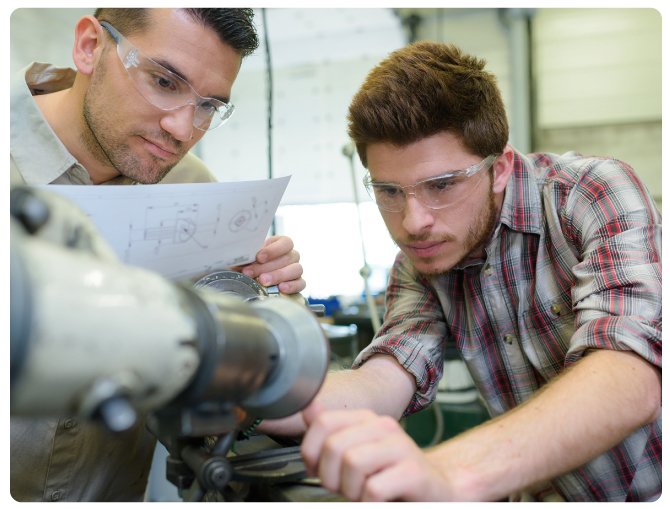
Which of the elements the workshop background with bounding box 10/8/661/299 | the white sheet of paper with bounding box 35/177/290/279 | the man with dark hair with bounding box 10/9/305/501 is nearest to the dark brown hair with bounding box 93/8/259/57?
the man with dark hair with bounding box 10/9/305/501

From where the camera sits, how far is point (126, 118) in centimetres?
122

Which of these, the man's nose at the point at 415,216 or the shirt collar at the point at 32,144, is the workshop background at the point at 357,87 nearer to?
the man's nose at the point at 415,216

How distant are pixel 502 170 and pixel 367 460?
94cm

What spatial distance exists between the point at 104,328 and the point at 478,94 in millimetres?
1085

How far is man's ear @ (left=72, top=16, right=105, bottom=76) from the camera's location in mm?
1248

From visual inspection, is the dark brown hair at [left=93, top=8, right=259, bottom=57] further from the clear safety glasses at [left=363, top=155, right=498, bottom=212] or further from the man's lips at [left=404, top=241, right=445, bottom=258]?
the man's lips at [left=404, top=241, right=445, bottom=258]

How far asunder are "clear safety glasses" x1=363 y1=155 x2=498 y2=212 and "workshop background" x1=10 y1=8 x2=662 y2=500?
2.45 metres

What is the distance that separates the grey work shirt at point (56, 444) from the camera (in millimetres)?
1028

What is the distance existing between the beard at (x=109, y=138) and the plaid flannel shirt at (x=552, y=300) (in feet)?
2.45

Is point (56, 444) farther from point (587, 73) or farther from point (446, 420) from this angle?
point (587, 73)

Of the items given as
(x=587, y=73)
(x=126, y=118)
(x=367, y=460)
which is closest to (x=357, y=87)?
(x=587, y=73)

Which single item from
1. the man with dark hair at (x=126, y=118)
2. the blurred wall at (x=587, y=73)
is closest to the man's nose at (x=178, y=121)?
the man with dark hair at (x=126, y=118)

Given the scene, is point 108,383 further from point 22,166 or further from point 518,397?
point 518,397

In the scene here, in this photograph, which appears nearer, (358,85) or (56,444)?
(56,444)
